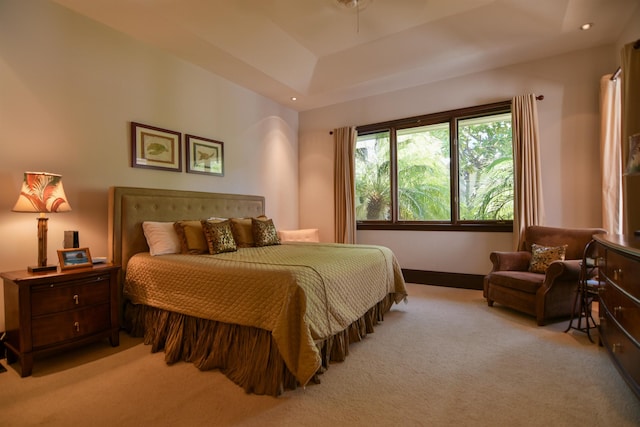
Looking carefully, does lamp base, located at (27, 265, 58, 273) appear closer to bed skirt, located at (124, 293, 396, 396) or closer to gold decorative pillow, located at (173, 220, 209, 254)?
bed skirt, located at (124, 293, 396, 396)

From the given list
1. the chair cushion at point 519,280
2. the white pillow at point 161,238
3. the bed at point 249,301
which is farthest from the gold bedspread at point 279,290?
the chair cushion at point 519,280

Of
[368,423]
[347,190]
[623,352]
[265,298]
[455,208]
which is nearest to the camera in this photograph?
[368,423]

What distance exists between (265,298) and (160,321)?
47.0 inches

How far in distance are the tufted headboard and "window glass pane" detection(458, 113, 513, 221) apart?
3.42 metres

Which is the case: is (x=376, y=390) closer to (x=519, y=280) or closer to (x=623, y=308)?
(x=623, y=308)

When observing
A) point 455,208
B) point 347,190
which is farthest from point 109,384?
point 455,208

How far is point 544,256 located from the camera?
3.40 metres

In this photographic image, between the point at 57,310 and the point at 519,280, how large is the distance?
4087 mm

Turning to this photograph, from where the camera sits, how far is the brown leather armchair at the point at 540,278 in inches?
116

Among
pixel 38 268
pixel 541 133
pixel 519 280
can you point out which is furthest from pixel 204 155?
pixel 541 133

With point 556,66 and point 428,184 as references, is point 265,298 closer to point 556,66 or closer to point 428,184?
point 428,184

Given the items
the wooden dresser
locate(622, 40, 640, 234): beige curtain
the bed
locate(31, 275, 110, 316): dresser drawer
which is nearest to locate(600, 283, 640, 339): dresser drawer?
the wooden dresser

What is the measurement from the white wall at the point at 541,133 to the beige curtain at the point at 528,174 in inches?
5.1

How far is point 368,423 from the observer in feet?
5.36
